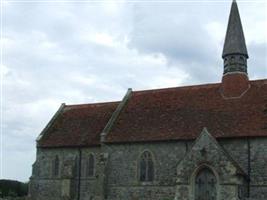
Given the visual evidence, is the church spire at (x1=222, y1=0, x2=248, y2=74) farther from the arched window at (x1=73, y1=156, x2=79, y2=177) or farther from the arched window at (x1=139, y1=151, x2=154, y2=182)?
the arched window at (x1=73, y1=156, x2=79, y2=177)

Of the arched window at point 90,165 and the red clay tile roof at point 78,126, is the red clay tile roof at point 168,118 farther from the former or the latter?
the arched window at point 90,165

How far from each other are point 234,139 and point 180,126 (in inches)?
177

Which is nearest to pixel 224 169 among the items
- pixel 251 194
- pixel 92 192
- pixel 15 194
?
pixel 251 194

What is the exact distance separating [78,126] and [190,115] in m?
11.0

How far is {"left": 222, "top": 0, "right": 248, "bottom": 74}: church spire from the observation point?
3775 centimetres

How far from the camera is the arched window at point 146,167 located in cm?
3619

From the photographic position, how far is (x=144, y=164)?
120 feet

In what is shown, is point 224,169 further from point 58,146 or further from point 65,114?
point 65,114

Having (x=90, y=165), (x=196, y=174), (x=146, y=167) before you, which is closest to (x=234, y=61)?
(x=196, y=174)

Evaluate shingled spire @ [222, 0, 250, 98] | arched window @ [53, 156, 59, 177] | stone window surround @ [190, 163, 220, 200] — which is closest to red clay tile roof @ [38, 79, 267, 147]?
shingled spire @ [222, 0, 250, 98]

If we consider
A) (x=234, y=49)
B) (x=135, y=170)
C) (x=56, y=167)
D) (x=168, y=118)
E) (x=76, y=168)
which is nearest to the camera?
(x=135, y=170)

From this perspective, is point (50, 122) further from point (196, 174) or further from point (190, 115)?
point (196, 174)

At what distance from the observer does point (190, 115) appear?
37125 millimetres

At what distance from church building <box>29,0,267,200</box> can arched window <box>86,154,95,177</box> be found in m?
0.08
